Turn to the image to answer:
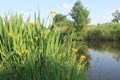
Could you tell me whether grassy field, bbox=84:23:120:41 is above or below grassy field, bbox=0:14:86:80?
below

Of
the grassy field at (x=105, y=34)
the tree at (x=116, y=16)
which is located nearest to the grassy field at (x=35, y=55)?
the grassy field at (x=105, y=34)

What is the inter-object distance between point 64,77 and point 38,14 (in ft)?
4.25

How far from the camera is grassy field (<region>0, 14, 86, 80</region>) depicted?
4.42 meters

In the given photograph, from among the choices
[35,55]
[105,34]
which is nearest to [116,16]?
[105,34]

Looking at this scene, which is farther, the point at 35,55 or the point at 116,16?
the point at 116,16

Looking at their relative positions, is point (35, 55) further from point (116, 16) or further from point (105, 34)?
point (116, 16)

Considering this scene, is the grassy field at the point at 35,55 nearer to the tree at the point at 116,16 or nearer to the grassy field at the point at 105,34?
the grassy field at the point at 105,34

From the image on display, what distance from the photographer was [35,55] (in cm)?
456

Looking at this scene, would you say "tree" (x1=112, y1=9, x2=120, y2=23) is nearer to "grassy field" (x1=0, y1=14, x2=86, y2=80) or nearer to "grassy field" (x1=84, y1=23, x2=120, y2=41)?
"grassy field" (x1=84, y1=23, x2=120, y2=41)

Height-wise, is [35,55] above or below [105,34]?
above

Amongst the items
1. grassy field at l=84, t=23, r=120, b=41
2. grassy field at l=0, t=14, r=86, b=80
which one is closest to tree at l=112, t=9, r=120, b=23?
grassy field at l=84, t=23, r=120, b=41

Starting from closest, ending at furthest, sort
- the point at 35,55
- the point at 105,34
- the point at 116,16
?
1. the point at 35,55
2. the point at 105,34
3. the point at 116,16

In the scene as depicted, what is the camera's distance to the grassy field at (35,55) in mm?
4418

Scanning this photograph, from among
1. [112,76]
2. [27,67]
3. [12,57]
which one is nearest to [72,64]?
[27,67]
